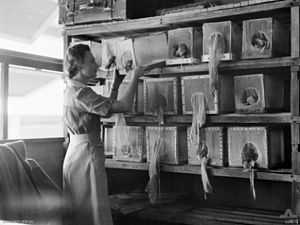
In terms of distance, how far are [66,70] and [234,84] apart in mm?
1060

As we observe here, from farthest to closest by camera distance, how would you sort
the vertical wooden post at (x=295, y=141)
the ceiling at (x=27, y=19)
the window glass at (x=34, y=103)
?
the ceiling at (x=27, y=19) < the window glass at (x=34, y=103) < the vertical wooden post at (x=295, y=141)

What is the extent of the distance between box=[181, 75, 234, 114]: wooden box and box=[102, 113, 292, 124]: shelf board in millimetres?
47

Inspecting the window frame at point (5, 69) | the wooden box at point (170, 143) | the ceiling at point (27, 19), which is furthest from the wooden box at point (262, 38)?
the ceiling at point (27, 19)

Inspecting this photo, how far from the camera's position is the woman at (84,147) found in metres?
2.43

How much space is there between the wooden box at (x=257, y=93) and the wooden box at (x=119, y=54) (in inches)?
30.4

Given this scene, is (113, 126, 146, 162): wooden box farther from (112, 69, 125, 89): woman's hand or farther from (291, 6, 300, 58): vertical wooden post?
(291, 6, 300, 58): vertical wooden post

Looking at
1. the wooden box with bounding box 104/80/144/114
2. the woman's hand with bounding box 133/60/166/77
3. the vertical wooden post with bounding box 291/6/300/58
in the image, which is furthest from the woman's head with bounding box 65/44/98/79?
the vertical wooden post with bounding box 291/6/300/58

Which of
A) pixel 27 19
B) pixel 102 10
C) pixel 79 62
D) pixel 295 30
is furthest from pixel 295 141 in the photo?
pixel 27 19

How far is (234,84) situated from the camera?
2633 mm

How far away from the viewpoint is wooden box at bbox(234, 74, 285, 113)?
248cm

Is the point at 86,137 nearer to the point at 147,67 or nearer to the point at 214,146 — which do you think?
the point at 147,67

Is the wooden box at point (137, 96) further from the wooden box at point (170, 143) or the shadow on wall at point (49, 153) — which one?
the shadow on wall at point (49, 153)

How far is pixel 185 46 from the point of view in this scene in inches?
106

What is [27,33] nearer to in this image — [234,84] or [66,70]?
[66,70]
